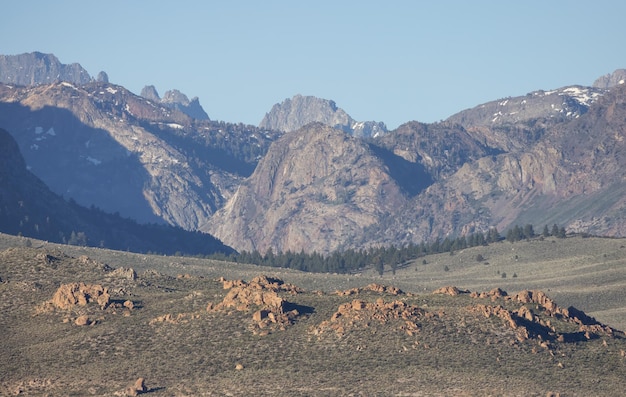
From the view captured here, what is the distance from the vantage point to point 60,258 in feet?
540

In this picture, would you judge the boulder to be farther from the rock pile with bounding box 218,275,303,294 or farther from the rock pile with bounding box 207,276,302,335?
the rock pile with bounding box 218,275,303,294

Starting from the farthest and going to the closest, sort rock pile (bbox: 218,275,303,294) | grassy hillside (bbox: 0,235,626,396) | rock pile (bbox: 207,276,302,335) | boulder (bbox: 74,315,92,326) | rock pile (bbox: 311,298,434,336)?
rock pile (bbox: 218,275,303,294), boulder (bbox: 74,315,92,326), rock pile (bbox: 207,276,302,335), rock pile (bbox: 311,298,434,336), grassy hillside (bbox: 0,235,626,396)

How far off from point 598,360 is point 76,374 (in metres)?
48.0

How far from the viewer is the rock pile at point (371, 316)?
5162 inches

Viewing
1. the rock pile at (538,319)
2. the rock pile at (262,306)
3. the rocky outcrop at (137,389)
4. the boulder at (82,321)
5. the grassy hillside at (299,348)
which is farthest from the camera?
the boulder at (82,321)

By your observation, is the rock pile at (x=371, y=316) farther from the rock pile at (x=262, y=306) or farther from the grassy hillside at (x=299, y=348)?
the rock pile at (x=262, y=306)

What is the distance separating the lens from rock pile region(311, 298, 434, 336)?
131125 millimetres

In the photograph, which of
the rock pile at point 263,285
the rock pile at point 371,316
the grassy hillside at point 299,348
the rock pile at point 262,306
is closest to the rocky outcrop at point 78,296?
the grassy hillside at point 299,348

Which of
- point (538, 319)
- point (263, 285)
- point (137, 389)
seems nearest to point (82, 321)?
point (137, 389)

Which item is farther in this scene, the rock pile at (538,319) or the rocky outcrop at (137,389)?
the rock pile at (538,319)

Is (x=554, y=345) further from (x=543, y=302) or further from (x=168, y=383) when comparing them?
(x=168, y=383)

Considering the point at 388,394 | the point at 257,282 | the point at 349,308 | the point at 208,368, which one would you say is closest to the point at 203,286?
the point at 257,282

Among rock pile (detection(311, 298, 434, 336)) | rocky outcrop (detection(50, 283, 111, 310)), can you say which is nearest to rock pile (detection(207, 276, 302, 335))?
rock pile (detection(311, 298, 434, 336))

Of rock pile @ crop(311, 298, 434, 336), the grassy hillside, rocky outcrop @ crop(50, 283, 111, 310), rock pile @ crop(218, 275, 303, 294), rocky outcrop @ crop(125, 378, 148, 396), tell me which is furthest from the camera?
rock pile @ crop(218, 275, 303, 294)
